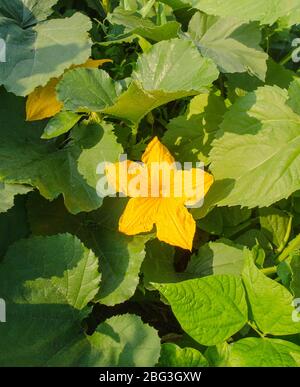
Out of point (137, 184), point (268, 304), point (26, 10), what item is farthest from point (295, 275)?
point (26, 10)

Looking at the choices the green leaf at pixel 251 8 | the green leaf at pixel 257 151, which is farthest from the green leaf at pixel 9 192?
the green leaf at pixel 251 8

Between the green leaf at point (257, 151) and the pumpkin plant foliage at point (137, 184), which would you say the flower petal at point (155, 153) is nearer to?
the pumpkin plant foliage at point (137, 184)

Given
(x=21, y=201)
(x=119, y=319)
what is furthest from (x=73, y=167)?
(x=119, y=319)

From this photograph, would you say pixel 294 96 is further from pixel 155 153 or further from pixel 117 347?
pixel 117 347

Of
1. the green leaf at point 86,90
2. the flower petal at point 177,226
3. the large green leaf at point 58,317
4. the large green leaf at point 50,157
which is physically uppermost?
the green leaf at point 86,90

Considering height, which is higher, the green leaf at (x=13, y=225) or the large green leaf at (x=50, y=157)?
the large green leaf at (x=50, y=157)

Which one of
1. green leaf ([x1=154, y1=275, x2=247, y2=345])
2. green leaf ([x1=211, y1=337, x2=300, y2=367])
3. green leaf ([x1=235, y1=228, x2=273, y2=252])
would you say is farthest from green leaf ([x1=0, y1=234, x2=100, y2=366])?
green leaf ([x1=235, y1=228, x2=273, y2=252])
